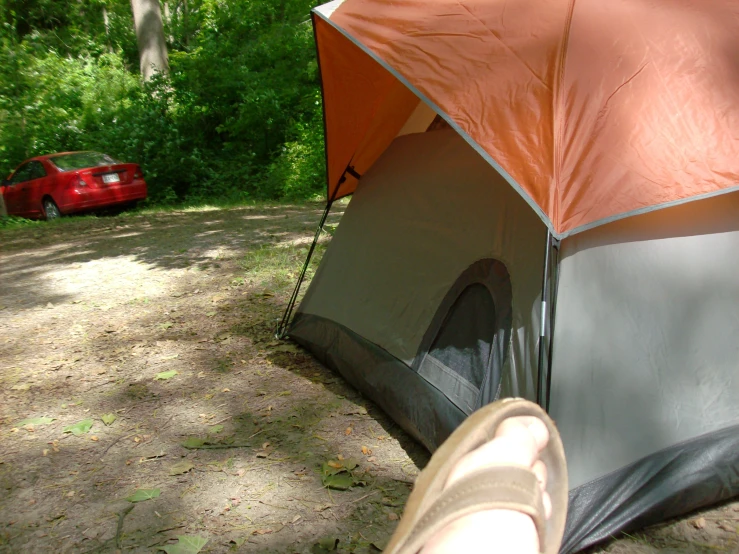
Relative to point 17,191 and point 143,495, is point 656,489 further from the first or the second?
point 17,191

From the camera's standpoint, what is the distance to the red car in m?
11.1

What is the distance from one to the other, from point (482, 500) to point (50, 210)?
→ 12.0 meters

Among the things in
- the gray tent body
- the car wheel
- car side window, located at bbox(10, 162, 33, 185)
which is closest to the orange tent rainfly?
the gray tent body

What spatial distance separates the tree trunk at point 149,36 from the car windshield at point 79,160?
13.9 ft

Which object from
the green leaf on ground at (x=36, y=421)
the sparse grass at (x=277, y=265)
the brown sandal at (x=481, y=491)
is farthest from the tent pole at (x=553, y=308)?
the sparse grass at (x=277, y=265)

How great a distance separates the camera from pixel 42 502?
292cm

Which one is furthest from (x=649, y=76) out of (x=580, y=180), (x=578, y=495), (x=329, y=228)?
(x=329, y=228)

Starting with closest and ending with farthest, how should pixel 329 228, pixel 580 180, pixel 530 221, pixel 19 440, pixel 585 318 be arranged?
pixel 580 180 → pixel 585 318 → pixel 530 221 → pixel 19 440 → pixel 329 228

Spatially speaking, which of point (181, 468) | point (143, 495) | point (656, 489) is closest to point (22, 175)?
point (181, 468)

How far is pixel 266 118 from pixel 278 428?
38.9 feet

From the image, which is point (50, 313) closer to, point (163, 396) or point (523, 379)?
point (163, 396)

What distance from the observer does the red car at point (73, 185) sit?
36.5 feet

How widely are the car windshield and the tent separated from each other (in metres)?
9.61

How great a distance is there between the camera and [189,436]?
135 inches
